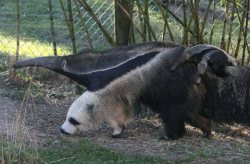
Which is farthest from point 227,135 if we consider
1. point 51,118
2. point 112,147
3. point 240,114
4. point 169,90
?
point 51,118

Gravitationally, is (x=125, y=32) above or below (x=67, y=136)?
above

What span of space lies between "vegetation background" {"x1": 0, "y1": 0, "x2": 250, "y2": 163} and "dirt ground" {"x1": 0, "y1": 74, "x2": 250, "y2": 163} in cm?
29

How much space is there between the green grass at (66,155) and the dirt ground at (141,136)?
0.18m

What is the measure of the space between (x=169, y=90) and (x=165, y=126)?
41 cm

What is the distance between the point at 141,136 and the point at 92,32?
524 centimetres

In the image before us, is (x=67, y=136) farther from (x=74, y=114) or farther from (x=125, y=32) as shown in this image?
(x=125, y=32)

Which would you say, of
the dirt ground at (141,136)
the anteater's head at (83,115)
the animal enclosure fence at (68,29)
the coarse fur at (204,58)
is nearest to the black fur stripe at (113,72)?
the anteater's head at (83,115)

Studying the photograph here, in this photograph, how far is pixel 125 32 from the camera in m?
8.58

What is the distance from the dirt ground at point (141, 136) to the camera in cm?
616

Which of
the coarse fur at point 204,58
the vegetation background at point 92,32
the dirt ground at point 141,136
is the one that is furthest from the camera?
the vegetation background at point 92,32

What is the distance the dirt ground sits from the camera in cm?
616

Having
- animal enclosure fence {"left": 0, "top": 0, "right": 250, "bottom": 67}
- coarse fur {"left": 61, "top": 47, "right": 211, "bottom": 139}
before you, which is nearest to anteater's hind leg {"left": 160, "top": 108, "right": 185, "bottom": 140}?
coarse fur {"left": 61, "top": 47, "right": 211, "bottom": 139}

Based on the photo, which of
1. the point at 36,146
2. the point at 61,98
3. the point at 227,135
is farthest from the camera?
the point at 61,98

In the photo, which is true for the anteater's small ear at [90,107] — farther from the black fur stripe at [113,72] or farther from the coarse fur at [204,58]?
the coarse fur at [204,58]
